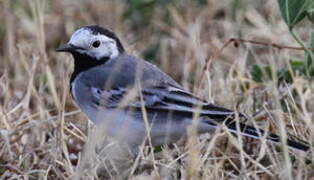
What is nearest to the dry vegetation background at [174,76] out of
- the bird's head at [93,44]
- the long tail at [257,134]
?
the long tail at [257,134]

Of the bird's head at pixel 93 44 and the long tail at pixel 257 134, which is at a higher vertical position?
the bird's head at pixel 93 44

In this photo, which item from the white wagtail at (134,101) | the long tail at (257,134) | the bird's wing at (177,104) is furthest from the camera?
the white wagtail at (134,101)

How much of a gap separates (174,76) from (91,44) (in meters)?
2.26

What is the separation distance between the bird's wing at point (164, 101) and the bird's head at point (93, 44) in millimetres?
358

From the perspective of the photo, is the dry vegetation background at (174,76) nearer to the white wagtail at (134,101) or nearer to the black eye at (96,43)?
the white wagtail at (134,101)

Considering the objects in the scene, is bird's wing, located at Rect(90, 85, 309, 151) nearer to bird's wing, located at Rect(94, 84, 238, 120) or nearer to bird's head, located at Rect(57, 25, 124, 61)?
bird's wing, located at Rect(94, 84, 238, 120)

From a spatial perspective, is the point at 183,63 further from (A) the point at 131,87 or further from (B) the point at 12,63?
(A) the point at 131,87

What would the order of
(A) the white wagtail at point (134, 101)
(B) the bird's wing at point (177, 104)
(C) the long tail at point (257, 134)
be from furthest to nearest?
1. (A) the white wagtail at point (134, 101)
2. (B) the bird's wing at point (177, 104)
3. (C) the long tail at point (257, 134)

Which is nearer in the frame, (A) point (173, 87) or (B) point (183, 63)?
(A) point (173, 87)

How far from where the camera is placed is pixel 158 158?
5.43m

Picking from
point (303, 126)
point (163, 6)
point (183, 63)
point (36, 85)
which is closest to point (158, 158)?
point (303, 126)

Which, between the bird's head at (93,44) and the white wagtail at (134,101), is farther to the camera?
the bird's head at (93,44)

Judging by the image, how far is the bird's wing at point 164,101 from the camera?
15.8ft

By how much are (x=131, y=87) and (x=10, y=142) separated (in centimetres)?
96
